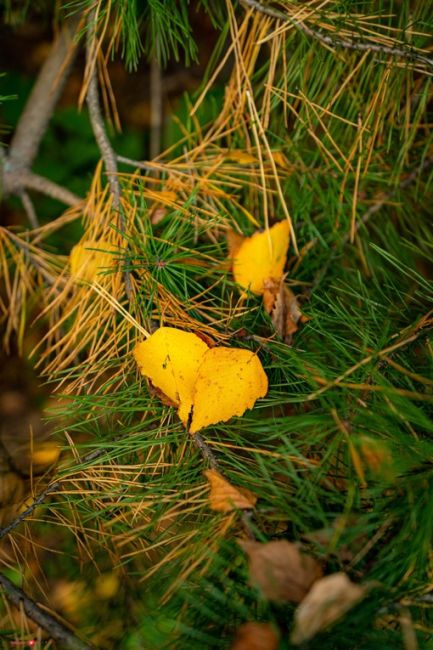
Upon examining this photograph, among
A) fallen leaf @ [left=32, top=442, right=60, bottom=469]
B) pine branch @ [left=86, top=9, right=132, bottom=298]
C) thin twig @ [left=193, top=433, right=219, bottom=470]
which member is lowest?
fallen leaf @ [left=32, top=442, right=60, bottom=469]

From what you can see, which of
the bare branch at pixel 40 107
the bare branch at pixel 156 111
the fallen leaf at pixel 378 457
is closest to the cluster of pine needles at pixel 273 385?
the fallen leaf at pixel 378 457

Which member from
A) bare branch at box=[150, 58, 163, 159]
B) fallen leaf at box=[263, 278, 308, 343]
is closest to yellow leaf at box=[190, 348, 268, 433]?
fallen leaf at box=[263, 278, 308, 343]

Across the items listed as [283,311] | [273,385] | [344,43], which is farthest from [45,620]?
[344,43]

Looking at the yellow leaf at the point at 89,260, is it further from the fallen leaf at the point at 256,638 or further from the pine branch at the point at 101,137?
the fallen leaf at the point at 256,638

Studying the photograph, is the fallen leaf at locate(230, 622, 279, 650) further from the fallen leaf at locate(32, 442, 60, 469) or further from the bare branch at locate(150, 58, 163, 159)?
the bare branch at locate(150, 58, 163, 159)

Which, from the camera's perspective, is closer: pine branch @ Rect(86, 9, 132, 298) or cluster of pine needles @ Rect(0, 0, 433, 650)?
cluster of pine needles @ Rect(0, 0, 433, 650)

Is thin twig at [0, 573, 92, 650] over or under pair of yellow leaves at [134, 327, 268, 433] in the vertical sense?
under
